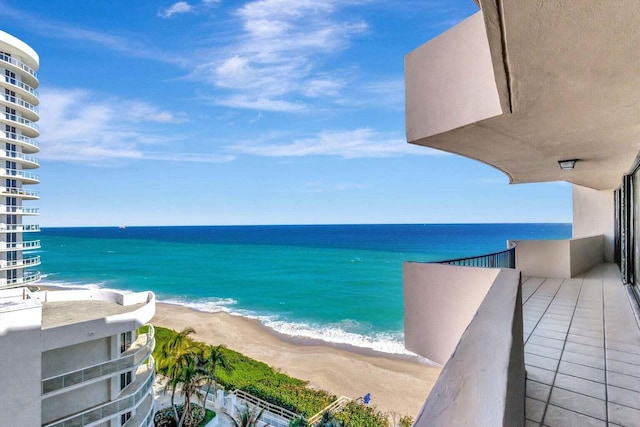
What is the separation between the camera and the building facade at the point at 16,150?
722 inches

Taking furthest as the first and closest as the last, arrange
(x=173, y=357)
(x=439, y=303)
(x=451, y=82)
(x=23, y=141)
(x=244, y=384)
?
(x=23, y=141) → (x=244, y=384) → (x=173, y=357) → (x=439, y=303) → (x=451, y=82)

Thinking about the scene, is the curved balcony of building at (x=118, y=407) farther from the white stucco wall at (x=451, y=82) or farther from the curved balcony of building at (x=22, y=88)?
the curved balcony of building at (x=22, y=88)

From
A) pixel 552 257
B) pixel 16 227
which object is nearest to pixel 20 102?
pixel 16 227

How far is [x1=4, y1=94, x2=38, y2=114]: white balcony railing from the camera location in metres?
18.6

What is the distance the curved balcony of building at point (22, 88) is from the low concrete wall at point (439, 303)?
25249 millimetres

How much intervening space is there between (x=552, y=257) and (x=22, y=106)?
90.3 feet

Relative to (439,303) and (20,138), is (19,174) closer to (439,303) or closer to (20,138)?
(20,138)

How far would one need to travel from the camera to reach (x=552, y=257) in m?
7.06

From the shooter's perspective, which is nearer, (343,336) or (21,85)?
(343,336)

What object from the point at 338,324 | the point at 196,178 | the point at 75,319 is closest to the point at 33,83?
the point at 75,319

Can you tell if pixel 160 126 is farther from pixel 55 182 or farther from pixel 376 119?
pixel 376 119

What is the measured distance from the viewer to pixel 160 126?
1658 inches

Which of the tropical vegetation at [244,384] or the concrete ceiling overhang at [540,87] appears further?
the tropical vegetation at [244,384]

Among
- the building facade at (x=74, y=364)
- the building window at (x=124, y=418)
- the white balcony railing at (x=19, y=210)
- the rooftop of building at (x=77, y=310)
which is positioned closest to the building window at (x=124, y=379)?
the building facade at (x=74, y=364)
